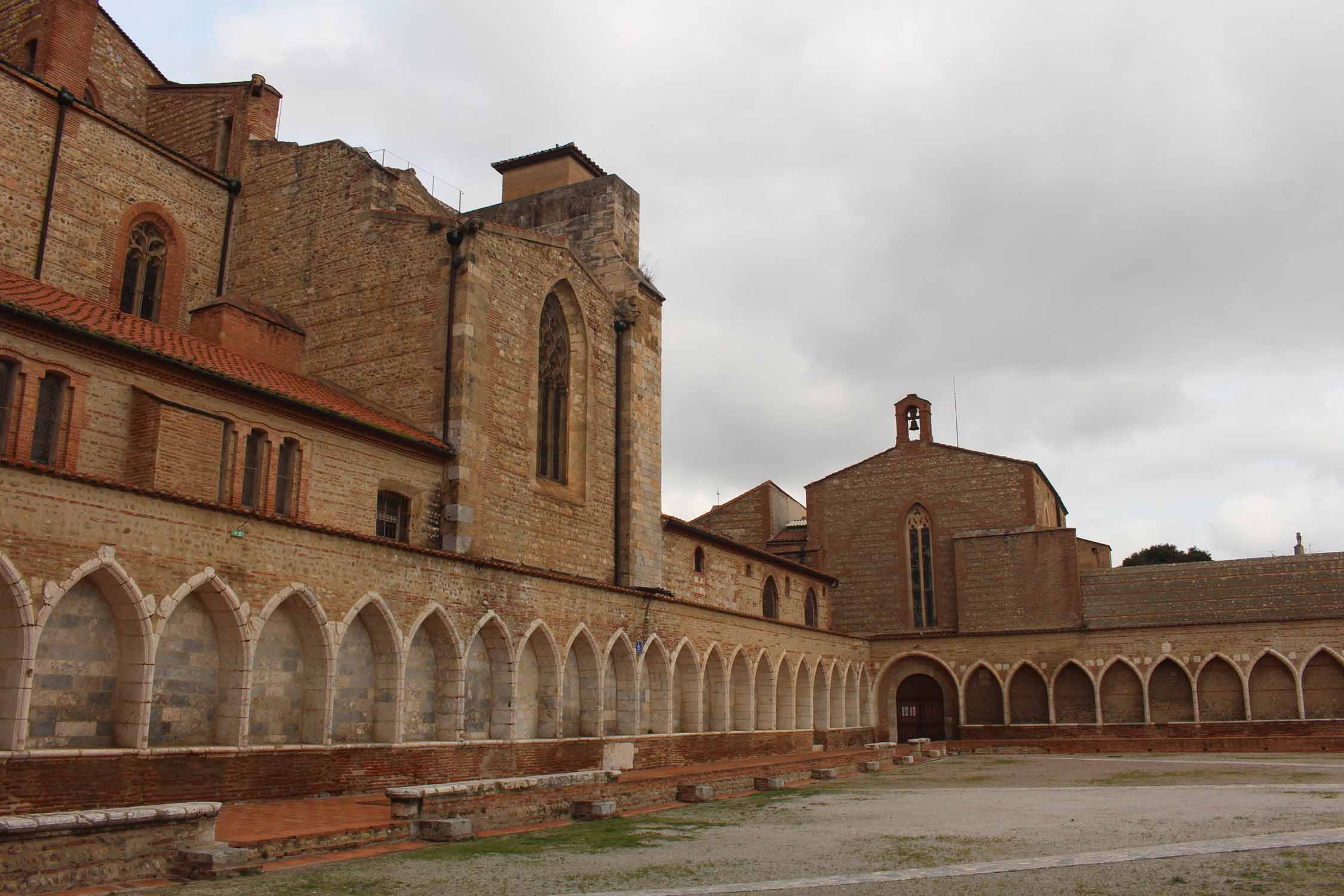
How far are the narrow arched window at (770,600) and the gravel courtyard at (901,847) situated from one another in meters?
13.9

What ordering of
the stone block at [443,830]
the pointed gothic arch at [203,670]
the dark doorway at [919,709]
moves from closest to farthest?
1. the stone block at [443,830]
2. the pointed gothic arch at [203,670]
3. the dark doorway at [919,709]

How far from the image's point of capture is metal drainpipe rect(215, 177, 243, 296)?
2291 centimetres

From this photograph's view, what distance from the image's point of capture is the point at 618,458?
23.9 meters

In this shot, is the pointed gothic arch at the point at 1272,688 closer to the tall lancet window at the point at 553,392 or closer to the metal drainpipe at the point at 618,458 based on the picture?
the metal drainpipe at the point at 618,458

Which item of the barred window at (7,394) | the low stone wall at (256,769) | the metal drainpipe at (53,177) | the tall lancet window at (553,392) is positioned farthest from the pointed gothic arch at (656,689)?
the metal drainpipe at (53,177)

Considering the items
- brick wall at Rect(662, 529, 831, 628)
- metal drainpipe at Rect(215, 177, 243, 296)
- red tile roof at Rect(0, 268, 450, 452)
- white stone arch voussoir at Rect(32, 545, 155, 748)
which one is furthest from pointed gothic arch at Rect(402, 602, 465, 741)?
metal drainpipe at Rect(215, 177, 243, 296)

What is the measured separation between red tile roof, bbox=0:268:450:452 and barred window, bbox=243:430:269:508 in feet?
2.43

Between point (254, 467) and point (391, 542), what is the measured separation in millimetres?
2832

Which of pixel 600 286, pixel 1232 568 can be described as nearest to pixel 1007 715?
pixel 1232 568

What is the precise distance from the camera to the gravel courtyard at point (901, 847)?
26.3ft

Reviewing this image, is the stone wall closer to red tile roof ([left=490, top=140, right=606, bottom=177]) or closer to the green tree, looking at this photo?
red tile roof ([left=490, top=140, right=606, bottom=177])

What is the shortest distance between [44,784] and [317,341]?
490 inches

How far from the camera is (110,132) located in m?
20.6

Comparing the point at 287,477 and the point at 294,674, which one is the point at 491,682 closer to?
the point at 294,674
